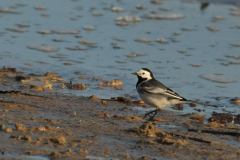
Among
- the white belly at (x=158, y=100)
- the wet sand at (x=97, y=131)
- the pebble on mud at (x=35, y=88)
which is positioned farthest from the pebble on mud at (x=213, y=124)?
the pebble on mud at (x=35, y=88)

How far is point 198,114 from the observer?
7.52 meters

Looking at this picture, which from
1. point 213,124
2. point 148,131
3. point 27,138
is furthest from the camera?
point 213,124

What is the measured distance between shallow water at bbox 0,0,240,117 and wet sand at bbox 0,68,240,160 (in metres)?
0.89

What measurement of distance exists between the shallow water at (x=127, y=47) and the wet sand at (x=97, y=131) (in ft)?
2.93

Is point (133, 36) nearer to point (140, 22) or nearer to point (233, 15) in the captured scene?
point (140, 22)

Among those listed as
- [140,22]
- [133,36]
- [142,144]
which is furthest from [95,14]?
[142,144]

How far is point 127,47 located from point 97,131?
240 inches

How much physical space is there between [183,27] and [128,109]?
7197 millimetres

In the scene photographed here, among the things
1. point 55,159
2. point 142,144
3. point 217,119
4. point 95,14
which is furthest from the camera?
point 95,14

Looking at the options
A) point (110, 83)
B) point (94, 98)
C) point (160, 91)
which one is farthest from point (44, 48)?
point (160, 91)

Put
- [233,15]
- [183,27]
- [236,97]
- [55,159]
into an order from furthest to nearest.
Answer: [233,15], [183,27], [236,97], [55,159]

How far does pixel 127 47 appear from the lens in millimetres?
11727

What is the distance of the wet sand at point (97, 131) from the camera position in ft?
16.3

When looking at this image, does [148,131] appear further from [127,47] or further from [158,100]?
[127,47]
